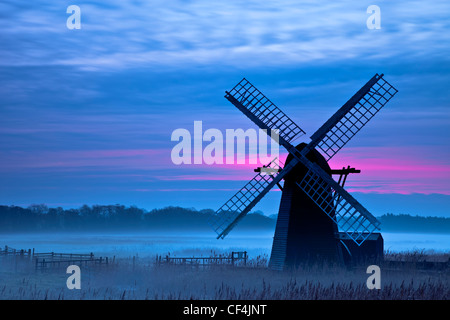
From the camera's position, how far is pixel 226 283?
21.3 m

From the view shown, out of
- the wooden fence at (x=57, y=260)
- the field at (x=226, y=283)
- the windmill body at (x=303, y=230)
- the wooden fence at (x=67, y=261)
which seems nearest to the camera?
the field at (x=226, y=283)

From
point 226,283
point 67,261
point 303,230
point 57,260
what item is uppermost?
point 303,230

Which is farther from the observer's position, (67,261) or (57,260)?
(57,260)

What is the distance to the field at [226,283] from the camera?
711 inches

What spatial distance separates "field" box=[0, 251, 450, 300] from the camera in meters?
18.1

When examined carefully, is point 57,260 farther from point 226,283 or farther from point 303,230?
point 303,230

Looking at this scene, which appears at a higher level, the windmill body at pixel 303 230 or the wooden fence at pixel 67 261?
the windmill body at pixel 303 230

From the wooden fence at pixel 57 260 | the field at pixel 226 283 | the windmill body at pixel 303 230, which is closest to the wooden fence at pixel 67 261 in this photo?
the wooden fence at pixel 57 260

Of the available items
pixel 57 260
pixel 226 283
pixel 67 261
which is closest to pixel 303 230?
pixel 226 283

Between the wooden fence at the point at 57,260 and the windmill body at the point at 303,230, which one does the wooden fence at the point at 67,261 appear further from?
the windmill body at the point at 303,230

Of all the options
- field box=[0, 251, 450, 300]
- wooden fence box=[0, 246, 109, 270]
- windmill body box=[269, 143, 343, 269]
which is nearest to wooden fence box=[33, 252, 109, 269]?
wooden fence box=[0, 246, 109, 270]
